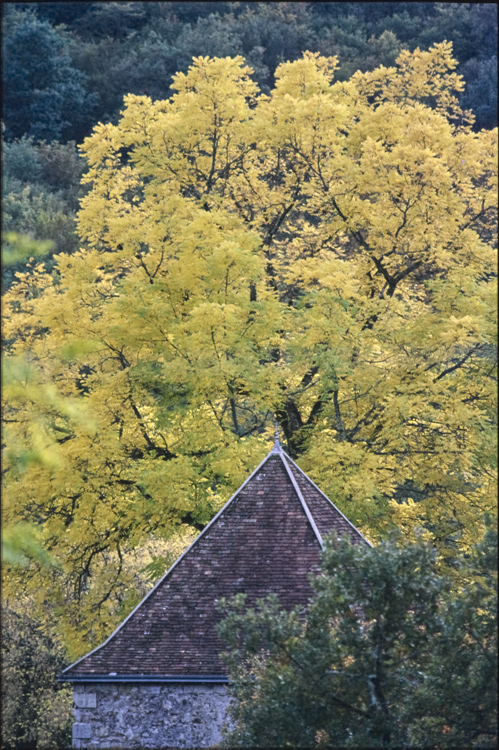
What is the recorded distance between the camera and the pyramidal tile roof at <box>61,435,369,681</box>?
1041 centimetres

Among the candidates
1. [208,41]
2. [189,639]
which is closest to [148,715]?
[189,639]

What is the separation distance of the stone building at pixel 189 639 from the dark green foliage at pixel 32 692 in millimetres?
8291

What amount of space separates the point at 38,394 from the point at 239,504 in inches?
232

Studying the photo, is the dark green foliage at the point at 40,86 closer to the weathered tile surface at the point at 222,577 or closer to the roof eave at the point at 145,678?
the weathered tile surface at the point at 222,577

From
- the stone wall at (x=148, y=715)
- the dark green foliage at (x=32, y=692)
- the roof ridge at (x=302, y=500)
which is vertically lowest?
the dark green foliage at (x=32, y=692)

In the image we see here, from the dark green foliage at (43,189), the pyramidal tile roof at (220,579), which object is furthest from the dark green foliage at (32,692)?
the dark green foliage at (43,189)

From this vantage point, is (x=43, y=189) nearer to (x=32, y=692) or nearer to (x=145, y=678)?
(x=32, y=692)

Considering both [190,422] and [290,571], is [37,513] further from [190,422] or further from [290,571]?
[290,571]

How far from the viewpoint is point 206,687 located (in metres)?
10.3

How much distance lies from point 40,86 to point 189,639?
3394 cm

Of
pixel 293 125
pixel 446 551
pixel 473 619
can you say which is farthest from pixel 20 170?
pixel 473 619

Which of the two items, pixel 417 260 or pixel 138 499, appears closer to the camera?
pixel 138 499

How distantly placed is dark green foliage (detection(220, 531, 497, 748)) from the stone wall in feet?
8.34

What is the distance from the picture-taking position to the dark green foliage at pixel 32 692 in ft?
59.4
